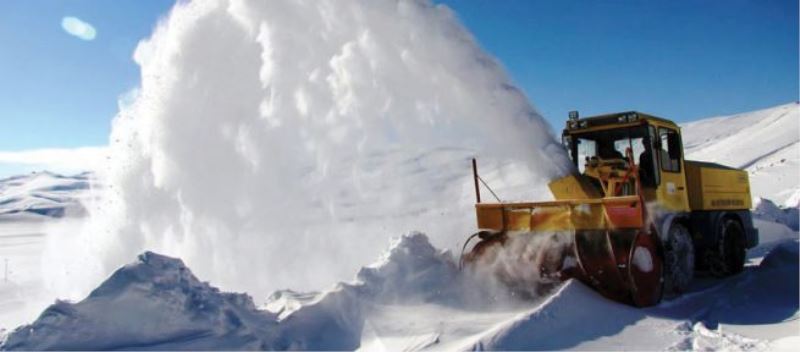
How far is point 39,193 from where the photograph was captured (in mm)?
90438

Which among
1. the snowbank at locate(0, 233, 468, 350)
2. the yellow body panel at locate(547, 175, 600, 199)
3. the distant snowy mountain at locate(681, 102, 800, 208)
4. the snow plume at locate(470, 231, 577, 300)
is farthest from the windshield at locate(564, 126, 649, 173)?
the distant snowy mountain at locate(681, 102, 800, 208)

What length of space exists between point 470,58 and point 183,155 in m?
5.86

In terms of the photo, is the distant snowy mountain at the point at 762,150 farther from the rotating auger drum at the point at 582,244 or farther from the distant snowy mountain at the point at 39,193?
the distant snowy mountain at the point at 39,193

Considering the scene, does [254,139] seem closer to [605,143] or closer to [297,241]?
[297,241]

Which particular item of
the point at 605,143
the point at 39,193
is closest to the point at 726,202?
the point at 605,143

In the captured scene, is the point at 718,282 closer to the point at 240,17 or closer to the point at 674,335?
the point at 674,335

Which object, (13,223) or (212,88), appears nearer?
(212,88)

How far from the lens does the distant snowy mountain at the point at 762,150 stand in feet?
79.5

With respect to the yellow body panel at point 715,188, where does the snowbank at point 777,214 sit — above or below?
below

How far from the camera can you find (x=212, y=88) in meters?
11.4

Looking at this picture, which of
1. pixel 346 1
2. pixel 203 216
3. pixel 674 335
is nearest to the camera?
pixel 674 335

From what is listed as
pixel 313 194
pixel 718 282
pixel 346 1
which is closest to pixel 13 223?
pixel 313 194

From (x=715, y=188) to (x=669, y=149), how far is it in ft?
5.62

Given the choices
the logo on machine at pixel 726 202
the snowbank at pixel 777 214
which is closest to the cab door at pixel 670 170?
the logo on machine at pixel 726 202
